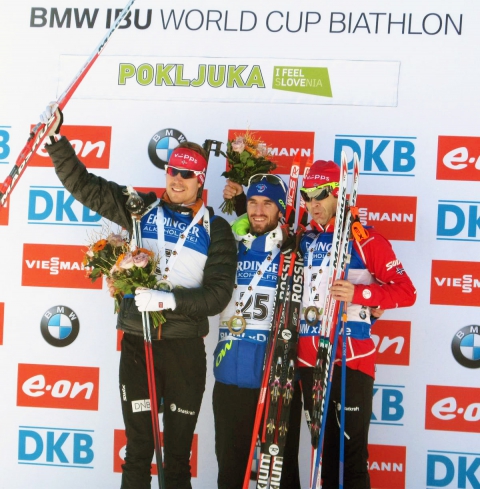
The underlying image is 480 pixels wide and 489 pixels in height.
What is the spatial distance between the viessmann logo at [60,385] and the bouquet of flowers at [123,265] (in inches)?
41.5

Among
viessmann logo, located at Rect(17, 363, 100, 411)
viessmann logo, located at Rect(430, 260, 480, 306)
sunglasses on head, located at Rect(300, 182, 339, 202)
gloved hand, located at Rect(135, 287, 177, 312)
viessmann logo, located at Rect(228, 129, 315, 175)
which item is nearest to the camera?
gloved hand, located at Rect(135, 287, 177, 312)

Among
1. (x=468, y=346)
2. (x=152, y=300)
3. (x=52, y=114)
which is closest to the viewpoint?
(x=52, y=114)

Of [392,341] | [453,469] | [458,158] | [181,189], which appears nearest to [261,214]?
[181,189]

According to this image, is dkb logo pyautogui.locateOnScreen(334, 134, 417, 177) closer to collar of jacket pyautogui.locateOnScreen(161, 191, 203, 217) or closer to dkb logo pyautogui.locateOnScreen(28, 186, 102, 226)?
collar of jacket pyautogui.locateOnScreen(161, 191, 203, 217)

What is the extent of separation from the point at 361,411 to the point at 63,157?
1.91 m

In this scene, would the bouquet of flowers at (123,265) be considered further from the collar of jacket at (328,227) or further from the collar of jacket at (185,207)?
the collar of jacket at (328,227)

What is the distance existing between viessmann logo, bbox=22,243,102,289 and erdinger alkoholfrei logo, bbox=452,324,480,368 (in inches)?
87.5

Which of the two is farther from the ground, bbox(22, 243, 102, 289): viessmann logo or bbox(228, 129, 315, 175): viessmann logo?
bbox(228, 129, 315, 175): viessmann logo

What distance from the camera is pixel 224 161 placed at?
440 centimetres

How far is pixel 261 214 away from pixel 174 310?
2.19 feet

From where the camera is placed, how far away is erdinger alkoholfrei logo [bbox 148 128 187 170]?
4.39 metres

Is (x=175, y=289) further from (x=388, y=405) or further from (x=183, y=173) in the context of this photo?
(x=388, y=405)

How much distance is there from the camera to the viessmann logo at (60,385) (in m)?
4.42

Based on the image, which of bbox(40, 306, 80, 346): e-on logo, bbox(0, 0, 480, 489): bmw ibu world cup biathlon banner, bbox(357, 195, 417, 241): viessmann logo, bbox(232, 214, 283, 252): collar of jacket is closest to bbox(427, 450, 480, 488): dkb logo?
bbox(0, 0, 480, 489): bmw ibu world cup biathlon banner
